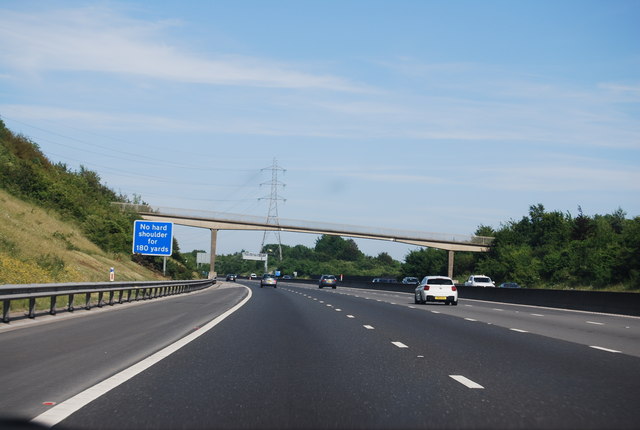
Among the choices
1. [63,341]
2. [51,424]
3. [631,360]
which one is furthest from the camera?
[63,341]

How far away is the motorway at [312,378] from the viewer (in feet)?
25.8

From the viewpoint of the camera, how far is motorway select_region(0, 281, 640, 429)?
7.88 m

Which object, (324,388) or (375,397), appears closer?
(375,397)

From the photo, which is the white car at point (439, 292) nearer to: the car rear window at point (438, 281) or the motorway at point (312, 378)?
the car rear window at point (438, 281)

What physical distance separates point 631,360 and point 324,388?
20.6 ft

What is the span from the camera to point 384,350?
582 inches

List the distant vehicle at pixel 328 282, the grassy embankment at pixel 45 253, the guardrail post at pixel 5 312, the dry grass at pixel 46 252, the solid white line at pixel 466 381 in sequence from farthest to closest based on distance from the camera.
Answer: the distant vehicle at pixel 328 282 → the dry grass at pixel 46 252 → the grassy embankment at pixel 45 253 → the guardrail post at pixel 5 312 → the solid white line at pixel 466 381

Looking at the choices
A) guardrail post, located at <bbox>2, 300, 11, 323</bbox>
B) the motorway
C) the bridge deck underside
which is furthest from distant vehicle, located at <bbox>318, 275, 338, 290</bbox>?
guardrail post, located at <bbox>2, 300, 11, 323</bbox>

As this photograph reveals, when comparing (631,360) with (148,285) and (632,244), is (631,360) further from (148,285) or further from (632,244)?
(632,244)

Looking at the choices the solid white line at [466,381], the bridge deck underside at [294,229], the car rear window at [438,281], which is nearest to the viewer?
the solid white line at [466,381]

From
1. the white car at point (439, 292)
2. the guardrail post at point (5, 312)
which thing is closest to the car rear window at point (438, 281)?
the white car at point (439, 292)

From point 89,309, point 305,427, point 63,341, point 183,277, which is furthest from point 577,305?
point 183,277

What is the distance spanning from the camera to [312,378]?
10.7 m

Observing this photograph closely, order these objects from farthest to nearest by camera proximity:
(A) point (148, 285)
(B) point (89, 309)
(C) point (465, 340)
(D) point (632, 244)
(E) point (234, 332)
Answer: (D) point (632, 244) < (A) point (148, 285) < (B) point (89, 309) < (E) point (234, 332) < (C) point (465, 340)
